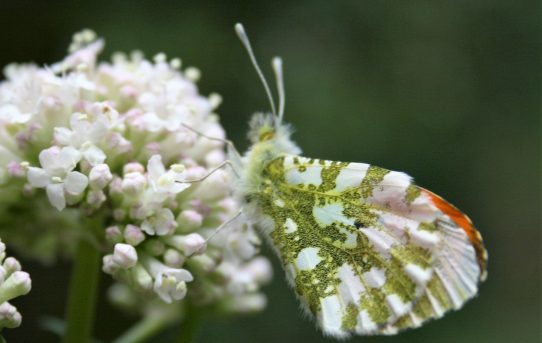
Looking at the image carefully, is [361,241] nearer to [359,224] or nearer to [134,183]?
[359,224]

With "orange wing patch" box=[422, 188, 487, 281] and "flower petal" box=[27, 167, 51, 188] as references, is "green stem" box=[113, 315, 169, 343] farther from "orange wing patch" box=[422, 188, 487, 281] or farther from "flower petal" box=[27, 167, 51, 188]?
"orange wing patch" box=[422, 188, 487, 281]

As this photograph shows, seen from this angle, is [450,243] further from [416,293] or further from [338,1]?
[338,1]

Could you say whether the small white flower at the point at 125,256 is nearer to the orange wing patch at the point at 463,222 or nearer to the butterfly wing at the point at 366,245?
the butterfly wing at the point at 366,245

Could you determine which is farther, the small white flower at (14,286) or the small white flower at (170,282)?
the small white flower at (170,282)

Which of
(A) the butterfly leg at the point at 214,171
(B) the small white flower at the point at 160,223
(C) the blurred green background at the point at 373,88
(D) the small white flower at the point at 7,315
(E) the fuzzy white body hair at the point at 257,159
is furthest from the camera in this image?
(C) the blurred green background at the point at 373,88

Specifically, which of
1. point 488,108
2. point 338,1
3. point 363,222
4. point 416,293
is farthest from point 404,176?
point 488,108

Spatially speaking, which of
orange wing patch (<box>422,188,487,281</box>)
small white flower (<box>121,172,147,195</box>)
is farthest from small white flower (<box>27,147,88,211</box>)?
orange wing patch (<box>422,188,487,281</box>)

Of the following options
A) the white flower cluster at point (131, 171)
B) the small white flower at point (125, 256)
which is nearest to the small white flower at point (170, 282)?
the white flower cluster at point (131, 171)
